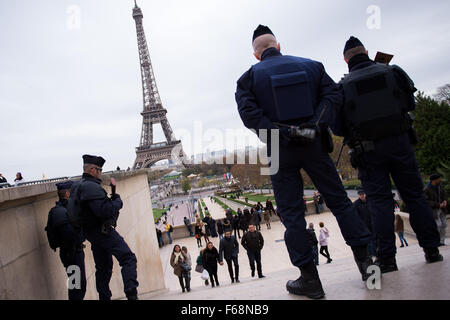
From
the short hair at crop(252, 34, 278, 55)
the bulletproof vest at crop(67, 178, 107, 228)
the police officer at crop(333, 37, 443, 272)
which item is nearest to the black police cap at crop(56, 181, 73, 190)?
the bulletproof vest at crop(67, 178, 107, 228)

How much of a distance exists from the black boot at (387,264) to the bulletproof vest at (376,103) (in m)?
1.04

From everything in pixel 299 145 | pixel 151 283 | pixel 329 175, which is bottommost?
pixel 151 283

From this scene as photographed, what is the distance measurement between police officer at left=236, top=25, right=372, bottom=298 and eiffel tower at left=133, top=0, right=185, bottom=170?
58.3m

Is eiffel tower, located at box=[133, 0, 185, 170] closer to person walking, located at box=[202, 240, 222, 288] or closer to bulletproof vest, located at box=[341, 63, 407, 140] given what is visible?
person walking, located at box=[202, 240, 222, 288]

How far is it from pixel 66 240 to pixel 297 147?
2.56 metres

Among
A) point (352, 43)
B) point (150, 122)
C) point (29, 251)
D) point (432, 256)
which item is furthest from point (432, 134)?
point (150, 122)

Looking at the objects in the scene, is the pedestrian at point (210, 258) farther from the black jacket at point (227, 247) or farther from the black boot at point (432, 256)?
the black boot at point (432, 256)

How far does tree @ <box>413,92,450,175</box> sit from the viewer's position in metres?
20.3

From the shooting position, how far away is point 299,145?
2627 mm

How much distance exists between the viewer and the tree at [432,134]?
2034 centimetres
